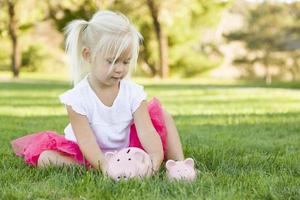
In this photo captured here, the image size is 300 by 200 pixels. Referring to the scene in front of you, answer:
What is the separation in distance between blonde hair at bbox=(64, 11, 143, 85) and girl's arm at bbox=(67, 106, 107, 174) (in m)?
0.33

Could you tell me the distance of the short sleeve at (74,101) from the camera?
3.49 m

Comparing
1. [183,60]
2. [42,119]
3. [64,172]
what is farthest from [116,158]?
[183,60]

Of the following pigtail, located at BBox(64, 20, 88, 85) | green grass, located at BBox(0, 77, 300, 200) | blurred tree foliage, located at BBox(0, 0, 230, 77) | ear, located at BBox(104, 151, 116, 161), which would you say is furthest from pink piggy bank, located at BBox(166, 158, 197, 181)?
blurred tree foliage, located at BBox(0, 0, 230, 77)

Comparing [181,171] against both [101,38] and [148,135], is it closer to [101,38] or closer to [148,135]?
[148,135]

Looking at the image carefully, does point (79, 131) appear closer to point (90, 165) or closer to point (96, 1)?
point (90, 165)

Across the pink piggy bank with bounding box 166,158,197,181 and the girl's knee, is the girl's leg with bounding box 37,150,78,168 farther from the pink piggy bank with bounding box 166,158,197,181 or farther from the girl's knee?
the pink piggy bank with bounding box 166,158,197,181

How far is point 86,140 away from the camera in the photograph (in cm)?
341

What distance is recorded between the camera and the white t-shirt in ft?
11.7

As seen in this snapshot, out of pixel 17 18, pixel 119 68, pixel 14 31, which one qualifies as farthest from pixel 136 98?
pixel 17 18

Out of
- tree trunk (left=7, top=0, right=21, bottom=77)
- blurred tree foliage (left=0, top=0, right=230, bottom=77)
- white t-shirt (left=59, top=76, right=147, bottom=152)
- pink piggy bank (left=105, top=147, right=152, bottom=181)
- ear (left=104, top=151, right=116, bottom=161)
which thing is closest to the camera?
pink piggy bank (left=105, top=147, right=152, bottom=181)

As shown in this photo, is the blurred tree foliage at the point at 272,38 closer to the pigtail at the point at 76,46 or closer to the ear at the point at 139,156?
the pigtail at the point at 76,46

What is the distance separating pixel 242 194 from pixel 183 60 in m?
30.5

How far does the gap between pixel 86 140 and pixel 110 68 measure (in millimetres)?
428

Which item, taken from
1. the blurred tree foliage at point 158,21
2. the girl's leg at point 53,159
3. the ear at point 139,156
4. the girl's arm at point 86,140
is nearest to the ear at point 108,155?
the girl's arm at point 86,140
